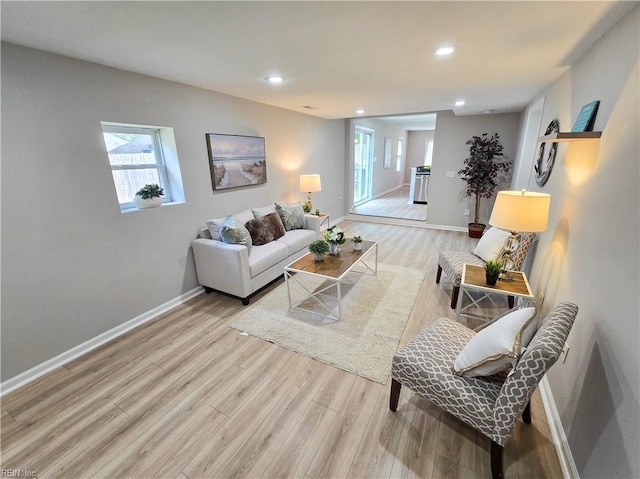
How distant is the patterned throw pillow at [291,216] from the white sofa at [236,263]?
1.83 feet

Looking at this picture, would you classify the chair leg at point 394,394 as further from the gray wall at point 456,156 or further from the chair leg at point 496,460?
the gray wall at point 456,156

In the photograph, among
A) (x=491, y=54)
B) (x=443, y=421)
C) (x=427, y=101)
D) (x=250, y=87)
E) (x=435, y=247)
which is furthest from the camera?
(x=435, y=247)

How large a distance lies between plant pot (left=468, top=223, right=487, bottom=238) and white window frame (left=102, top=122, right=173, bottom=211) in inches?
199

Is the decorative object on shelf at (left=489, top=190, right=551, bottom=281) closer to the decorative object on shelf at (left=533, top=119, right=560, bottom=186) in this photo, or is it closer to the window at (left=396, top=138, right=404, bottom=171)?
the decorative object on shelf at (left=533, top=119, right=560, bottom=186)

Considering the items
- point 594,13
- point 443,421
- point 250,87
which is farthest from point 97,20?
point 443,421

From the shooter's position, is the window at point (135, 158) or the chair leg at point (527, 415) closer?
the chair leg at point (527, 415)

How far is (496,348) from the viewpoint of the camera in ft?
4.25

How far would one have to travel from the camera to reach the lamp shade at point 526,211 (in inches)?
74.9

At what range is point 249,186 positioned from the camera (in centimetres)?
385

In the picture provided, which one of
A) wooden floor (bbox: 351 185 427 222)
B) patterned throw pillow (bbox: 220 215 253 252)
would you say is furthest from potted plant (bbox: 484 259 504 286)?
wooden floor (bbox: 351 185 427 222)

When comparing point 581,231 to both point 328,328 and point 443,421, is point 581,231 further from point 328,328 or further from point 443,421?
point 328,328

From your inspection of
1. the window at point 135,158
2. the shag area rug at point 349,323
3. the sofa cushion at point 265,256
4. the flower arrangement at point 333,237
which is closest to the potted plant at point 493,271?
the shag area rug at point 349,323

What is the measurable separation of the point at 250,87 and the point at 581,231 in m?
3.14

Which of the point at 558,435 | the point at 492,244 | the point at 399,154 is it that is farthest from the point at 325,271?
the point at 399,154
